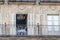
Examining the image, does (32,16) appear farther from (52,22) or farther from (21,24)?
(52,22)

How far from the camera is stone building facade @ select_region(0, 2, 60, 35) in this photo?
22.0m

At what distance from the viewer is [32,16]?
73.0 ft

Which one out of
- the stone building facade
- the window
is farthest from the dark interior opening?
the window

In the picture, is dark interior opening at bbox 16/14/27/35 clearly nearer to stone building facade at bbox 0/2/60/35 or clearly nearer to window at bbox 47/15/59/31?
stone building facade at bbox 0/2/60/35

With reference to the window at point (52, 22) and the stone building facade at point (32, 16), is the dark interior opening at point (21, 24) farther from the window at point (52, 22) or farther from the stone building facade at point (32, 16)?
the window at point (52, 22)

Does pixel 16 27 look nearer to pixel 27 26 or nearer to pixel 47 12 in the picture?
pixel 27 26

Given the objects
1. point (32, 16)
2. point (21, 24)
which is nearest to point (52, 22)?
point (32, 16)

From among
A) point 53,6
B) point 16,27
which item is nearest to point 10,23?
point 16,27

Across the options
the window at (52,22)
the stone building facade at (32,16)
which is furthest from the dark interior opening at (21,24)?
the window at (52,22)

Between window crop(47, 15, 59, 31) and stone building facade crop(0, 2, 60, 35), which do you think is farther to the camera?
window crop(47, 15, 59, 31)

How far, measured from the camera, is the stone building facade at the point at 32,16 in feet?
72.1

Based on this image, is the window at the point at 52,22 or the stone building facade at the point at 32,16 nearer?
the stone building facade at the point at 32,16

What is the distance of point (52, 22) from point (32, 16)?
167 cm

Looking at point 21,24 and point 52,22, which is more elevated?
point 52,22
